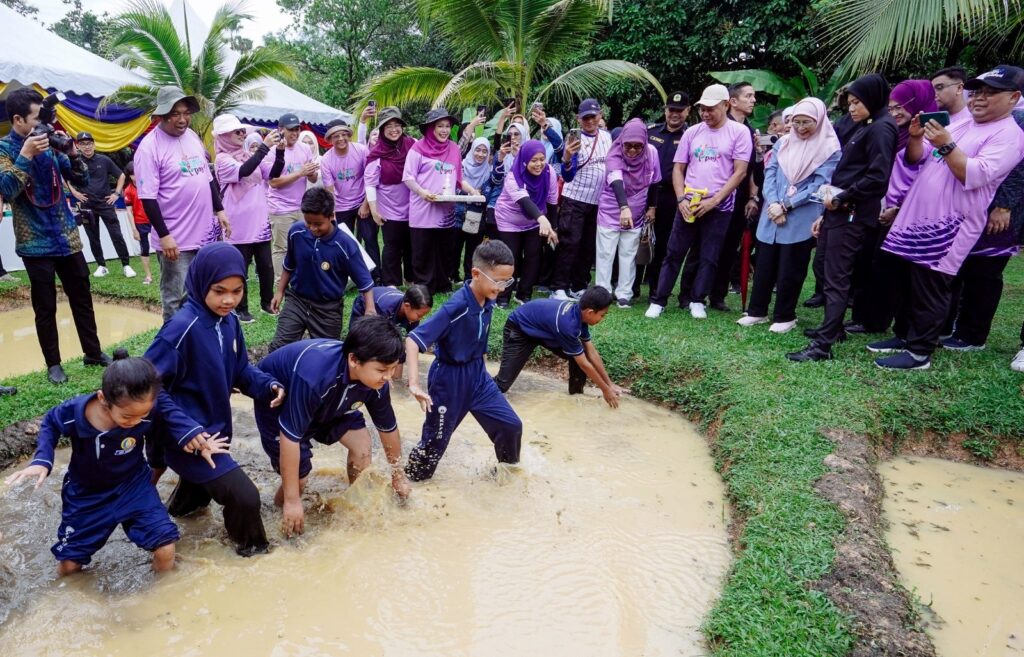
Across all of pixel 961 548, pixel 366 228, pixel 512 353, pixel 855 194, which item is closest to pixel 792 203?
pixel 855 194

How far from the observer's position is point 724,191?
253 inches

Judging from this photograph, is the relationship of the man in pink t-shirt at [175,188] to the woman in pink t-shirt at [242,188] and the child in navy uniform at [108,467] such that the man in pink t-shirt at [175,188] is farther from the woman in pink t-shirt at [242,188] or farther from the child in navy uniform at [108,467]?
the child in navy uniform at [108,467]

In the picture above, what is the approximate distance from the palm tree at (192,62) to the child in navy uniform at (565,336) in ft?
33.0

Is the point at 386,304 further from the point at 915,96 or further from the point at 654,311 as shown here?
the point at 915,96

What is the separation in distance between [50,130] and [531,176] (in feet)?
13.5

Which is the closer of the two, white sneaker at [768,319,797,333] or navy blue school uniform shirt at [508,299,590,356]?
navy blue school uniform shirt at [508,299,590,356]

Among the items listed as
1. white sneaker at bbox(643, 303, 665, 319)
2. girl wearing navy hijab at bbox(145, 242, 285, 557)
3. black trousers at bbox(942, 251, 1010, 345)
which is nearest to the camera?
girl wearing navy hijab at bbox(145, 242, 285, 557)

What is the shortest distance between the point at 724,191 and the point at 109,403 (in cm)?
545

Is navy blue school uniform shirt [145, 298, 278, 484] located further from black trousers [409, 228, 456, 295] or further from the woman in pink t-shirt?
black trousers [409, 228, 456, 295]

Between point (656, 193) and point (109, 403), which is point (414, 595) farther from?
point (656, 193)

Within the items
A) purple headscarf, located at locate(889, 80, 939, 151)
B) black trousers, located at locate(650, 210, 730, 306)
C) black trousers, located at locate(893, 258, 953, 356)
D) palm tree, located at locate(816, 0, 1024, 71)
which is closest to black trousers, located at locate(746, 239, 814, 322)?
black trousers, located at locate(650, 210, 730, 306)

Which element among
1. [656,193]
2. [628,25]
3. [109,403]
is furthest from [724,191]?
[628,25]

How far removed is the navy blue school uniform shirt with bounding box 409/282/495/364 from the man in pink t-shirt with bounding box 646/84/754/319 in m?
3.36

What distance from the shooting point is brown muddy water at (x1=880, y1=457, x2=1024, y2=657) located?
2.85 meters
